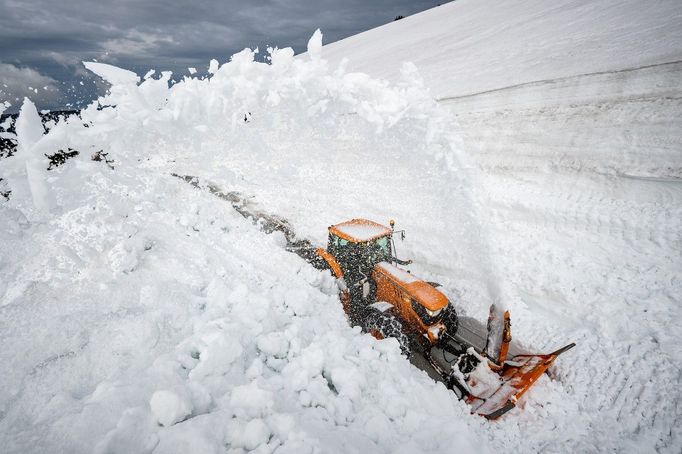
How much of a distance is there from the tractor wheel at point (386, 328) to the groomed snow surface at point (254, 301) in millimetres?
865

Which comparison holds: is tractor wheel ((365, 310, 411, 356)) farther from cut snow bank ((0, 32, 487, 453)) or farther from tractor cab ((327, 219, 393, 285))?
tractor cab ((327, 219, 393, 285))

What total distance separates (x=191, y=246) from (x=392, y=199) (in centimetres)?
842

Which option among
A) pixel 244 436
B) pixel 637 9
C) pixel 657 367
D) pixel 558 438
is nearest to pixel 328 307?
pixel 244 436

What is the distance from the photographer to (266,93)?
4.16 meters

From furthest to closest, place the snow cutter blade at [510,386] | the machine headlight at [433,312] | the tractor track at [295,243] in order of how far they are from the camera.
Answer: the tractor track at [295,243], the machine headlight at [433,312], the snow cutter blade at [510,386]

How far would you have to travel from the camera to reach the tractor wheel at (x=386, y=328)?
4945 mm

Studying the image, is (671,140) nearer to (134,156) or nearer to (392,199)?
(392,199)

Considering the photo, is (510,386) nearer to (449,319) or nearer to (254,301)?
(449,319)

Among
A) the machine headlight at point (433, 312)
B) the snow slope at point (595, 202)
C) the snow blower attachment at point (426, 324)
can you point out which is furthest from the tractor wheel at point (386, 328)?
the snow slope at point (595, 202)

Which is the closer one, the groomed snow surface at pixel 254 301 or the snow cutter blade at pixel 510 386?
the groomed snow surface at pixel 254 301

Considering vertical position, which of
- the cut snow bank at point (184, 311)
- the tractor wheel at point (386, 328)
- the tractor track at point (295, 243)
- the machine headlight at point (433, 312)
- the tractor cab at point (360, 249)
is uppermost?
the cut snow bank at point (184, 311)

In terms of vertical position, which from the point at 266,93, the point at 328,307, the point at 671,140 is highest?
the point at 266,93

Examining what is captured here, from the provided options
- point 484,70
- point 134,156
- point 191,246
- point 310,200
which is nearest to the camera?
point 134,156

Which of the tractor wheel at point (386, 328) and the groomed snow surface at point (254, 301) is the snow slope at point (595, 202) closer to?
the groomed snow surface at point (254, 301)
